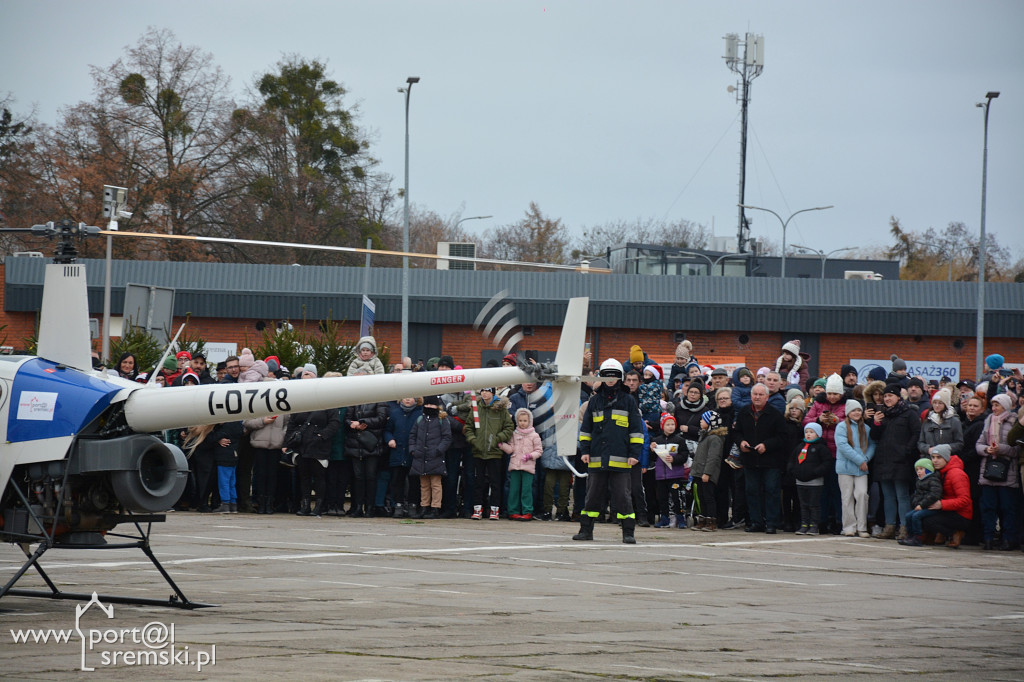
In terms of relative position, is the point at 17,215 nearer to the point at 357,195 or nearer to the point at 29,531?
the point at 357,195

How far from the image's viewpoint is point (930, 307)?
134 ft

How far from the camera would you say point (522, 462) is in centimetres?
1877

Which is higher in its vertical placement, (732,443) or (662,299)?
(662,299)

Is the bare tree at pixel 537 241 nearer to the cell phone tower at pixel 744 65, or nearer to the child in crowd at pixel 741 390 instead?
the cell phone tower at pixel 744 65

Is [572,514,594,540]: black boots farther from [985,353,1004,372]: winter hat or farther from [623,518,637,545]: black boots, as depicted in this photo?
[985,353,1004,372]: winter hat

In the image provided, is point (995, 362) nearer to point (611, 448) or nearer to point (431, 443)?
point (611, 448)

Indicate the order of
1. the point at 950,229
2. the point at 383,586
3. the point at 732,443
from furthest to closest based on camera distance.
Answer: the point at 950,229 < the point at 732,443 < the point at 383,586

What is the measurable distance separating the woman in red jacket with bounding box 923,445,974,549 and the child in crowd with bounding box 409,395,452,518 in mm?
7260

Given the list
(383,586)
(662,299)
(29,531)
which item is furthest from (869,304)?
(29,531)

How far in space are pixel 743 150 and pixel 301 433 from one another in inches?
2049

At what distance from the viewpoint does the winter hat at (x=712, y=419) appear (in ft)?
59.6

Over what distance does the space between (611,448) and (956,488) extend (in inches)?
191

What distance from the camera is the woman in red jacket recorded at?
645 inches

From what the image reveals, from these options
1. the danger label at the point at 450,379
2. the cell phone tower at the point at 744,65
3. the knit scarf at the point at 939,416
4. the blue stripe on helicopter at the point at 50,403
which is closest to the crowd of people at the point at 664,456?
the knit scarf at the point at 939,416
